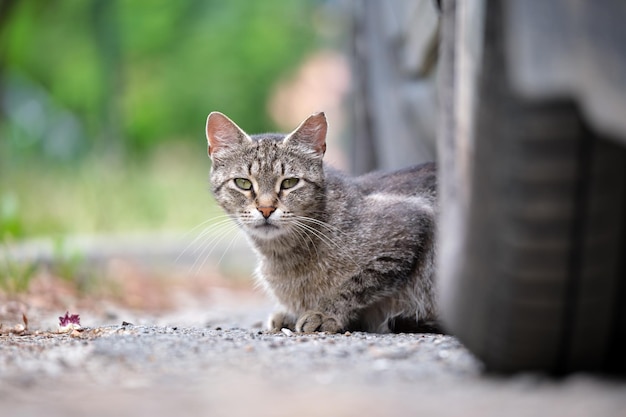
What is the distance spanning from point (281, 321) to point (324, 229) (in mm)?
454

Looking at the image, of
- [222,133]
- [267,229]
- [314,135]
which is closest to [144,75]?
[222,133]

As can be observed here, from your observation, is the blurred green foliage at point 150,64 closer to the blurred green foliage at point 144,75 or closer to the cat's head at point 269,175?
the blurred green foliage at point 144,75

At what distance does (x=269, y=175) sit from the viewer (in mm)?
3828

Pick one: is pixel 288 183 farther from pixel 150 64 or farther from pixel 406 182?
pixel 150 64

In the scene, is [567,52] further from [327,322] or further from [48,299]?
[48,299]

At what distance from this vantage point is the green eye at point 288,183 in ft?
12.5

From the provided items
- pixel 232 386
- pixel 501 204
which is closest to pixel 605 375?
pixel 501 204

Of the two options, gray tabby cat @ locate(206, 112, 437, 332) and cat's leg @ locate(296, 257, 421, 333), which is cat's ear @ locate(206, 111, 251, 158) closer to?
gray tabby cat @ locate(206, 112, 437, 332)

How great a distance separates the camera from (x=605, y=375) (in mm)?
2154

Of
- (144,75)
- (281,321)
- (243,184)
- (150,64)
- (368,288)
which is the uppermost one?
(150,64)

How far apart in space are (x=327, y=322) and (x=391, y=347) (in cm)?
87

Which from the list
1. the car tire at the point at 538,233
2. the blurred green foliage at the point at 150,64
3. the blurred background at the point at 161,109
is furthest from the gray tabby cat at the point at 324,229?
the blurred green foliage at the point at 150,64

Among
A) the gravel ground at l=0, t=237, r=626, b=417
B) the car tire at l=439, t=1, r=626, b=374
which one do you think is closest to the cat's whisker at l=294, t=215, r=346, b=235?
the gravel ground at l=0, t=237, r=626, b=417

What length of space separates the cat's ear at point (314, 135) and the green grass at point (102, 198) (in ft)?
12.4
